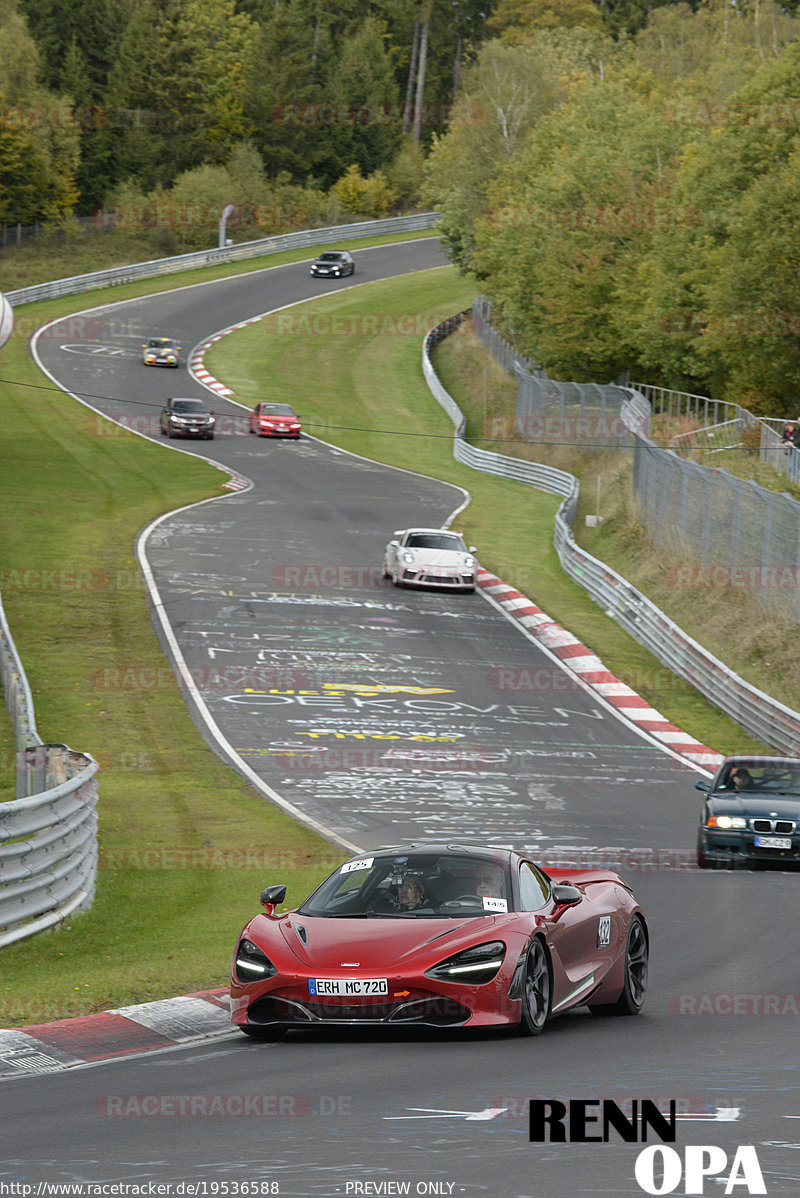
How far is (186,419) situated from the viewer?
53531 mm

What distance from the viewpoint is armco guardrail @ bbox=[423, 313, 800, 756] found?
1030 inches

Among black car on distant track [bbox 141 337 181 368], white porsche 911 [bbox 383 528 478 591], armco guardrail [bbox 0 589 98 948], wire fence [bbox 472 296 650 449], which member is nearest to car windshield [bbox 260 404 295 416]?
wire fence [bbox 472 296 650 449]

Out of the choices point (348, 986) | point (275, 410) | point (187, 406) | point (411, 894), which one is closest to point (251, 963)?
point (348, 986)

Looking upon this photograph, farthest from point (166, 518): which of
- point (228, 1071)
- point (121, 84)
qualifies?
point (121, 84)

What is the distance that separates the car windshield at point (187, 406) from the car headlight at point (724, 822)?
38.6m

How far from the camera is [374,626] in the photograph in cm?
3225

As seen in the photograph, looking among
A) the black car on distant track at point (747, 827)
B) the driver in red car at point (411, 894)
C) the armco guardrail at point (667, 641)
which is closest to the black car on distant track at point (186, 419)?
the armco guardrail at point (667, 641)

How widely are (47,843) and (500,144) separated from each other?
75.6 m

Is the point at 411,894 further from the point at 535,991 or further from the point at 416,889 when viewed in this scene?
the point at 535,991

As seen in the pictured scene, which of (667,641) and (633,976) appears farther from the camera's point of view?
(667,641)

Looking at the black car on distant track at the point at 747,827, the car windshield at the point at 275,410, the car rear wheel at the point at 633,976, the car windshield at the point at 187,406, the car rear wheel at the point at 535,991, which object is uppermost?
the car rear wheel at the point at 535,991

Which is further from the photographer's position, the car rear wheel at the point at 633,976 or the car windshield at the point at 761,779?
the car windshield at the point at 761,779

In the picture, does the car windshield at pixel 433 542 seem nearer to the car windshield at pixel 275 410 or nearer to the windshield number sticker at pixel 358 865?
the car windshield at pixel 275 410

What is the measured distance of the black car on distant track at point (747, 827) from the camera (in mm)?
17594
